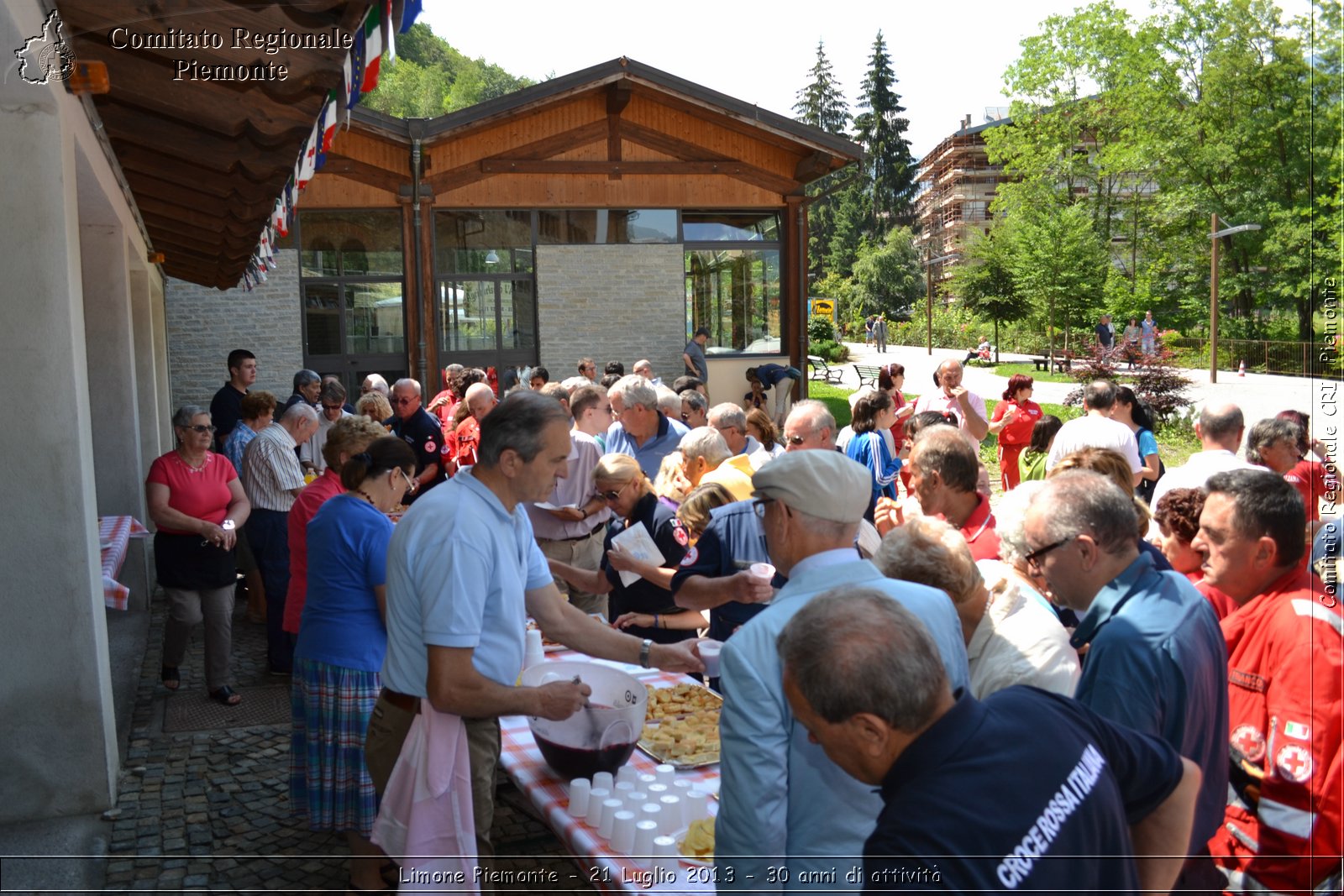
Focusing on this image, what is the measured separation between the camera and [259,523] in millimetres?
7117

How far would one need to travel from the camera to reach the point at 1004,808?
1510 mm

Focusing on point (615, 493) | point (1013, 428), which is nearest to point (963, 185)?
point (1013, 428)

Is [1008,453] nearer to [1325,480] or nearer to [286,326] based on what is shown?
[1325,480]

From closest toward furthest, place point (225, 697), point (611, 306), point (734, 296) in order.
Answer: point (225, 697) → point (611, 306) → point (734, 296)

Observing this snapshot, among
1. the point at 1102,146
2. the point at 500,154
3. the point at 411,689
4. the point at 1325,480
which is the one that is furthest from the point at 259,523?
the point at 1102,146

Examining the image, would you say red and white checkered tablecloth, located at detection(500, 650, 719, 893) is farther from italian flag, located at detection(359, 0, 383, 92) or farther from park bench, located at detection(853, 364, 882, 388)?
park bench, located at detection(853, 364, 882, 388)

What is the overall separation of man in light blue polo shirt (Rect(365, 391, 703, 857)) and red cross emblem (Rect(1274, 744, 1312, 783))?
77.2 inches

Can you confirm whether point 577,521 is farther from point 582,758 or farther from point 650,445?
point 582,758

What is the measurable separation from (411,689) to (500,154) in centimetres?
1509

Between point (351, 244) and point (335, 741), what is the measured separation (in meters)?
13.8

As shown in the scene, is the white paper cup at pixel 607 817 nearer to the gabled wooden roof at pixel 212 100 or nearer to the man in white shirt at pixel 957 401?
the gabled wooden roof at pixel 212 100

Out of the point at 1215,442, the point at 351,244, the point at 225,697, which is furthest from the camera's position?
the point at 351,244

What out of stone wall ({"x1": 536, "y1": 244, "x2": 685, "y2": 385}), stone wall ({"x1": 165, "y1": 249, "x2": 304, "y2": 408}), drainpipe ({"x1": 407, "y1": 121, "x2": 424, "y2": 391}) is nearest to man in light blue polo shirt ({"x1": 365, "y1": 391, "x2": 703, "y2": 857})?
drainpipe ({"x1": 407, "y1": 121, "x2": 424, "y2": 391})

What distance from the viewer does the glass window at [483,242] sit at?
16875 mm
